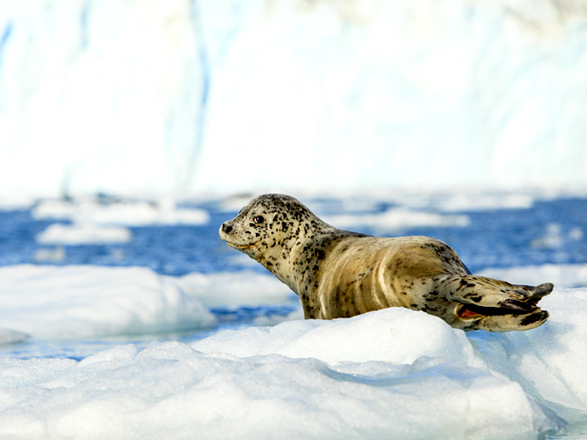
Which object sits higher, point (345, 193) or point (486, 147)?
point (486, 147)

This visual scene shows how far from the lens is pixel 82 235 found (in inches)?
550

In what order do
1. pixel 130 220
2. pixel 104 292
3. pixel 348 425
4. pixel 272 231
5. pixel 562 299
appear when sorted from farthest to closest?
pixel 130 220
pixel 104 292
pixel 272 231
pixel 562 299
pixel 348 425

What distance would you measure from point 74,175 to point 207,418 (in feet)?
71.4

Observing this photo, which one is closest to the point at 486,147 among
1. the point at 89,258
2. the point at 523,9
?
the point at 523,9

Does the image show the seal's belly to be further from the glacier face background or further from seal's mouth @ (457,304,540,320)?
the glacier face background

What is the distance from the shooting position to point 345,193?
80.6 ft

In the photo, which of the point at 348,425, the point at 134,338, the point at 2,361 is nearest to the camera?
the point at 348,425

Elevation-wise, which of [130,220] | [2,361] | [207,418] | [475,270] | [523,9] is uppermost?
[523,9]

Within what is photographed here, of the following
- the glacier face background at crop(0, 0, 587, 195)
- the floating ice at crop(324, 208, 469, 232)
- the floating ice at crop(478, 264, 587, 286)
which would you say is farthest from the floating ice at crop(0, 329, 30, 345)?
the glacier face background at crop(0, 0, 587, 195)

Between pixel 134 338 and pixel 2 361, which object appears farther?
pixel 134 338

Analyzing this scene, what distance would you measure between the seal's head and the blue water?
113 cm

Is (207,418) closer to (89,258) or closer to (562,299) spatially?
(562,299)

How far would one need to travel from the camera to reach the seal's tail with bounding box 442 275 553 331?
242 cm

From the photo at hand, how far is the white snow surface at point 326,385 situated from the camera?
192 cm
